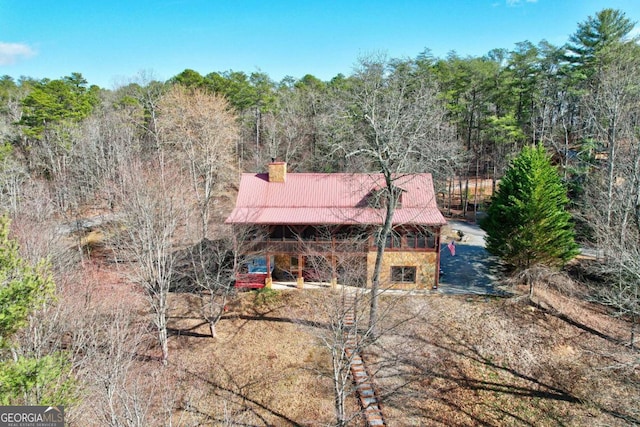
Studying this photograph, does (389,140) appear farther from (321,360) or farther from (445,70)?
(445,70)

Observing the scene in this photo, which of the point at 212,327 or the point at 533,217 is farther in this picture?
the point at 533,217

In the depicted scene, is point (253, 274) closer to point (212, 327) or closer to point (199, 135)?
point (212, 327)

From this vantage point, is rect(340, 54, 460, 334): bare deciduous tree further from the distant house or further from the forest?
the distant house

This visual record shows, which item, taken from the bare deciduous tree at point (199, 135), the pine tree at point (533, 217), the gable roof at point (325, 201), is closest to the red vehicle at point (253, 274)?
the gable roof at point (325, 201)

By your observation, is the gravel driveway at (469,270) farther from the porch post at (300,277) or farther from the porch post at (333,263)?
the porch post at (300,277)

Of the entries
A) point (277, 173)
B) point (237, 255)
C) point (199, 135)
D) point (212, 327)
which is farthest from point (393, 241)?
point (199, 135)

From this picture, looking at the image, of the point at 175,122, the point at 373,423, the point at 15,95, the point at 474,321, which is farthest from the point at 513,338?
the point at 15,95
